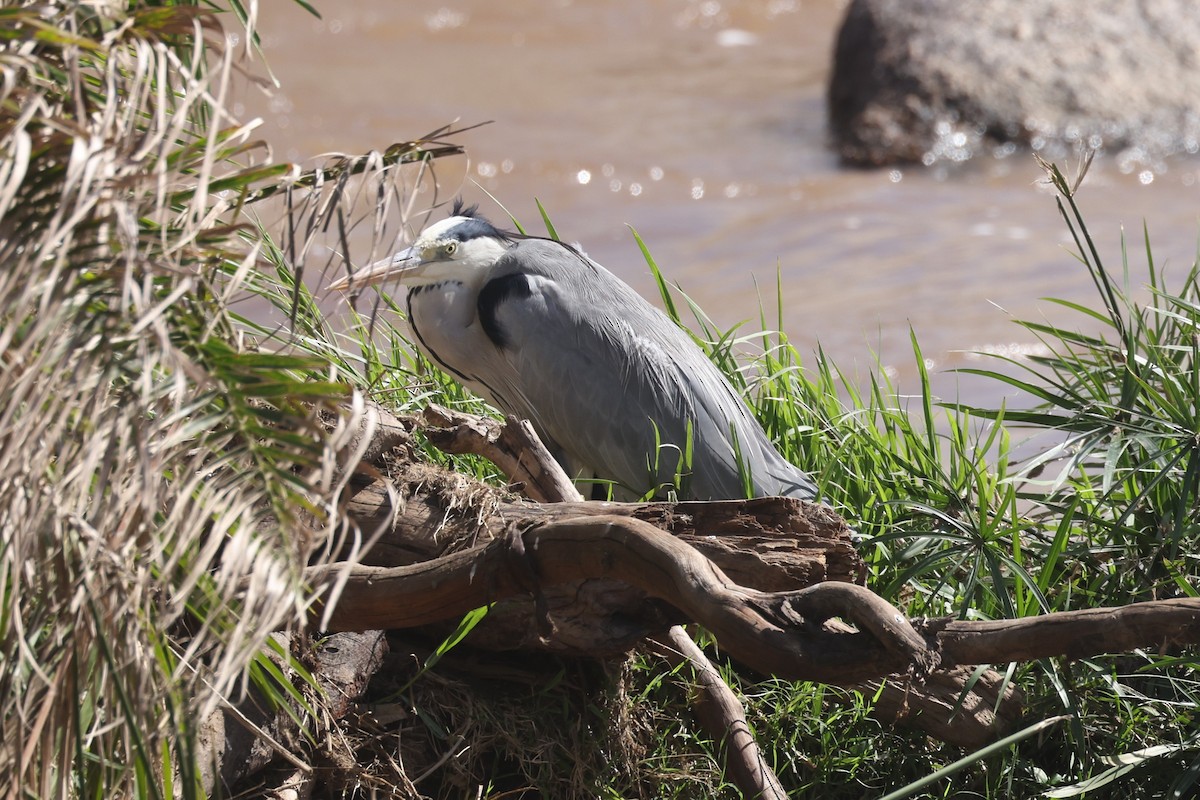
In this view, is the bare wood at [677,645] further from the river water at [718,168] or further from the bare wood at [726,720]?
the river water at [718,168]

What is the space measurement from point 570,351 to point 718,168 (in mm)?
5828

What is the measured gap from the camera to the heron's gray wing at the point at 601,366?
→ 3561 millimetres

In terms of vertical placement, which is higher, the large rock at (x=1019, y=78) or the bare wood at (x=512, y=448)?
the bare wood at (x=512, y=448)

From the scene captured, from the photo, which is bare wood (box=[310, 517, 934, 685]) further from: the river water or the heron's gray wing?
the river water

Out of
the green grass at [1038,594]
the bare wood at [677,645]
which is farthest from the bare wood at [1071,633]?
the bare wood at [677,645]

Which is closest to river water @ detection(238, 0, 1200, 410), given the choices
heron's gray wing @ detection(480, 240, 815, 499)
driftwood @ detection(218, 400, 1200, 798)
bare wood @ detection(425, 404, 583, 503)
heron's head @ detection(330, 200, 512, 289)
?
heron's gray wing @ detection(480, 240, 815, 499)

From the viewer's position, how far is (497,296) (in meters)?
3.70

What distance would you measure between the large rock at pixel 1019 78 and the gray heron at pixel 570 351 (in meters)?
5.76

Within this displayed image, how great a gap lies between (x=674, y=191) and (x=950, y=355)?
123 inches

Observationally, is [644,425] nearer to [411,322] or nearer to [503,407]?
[503,407]

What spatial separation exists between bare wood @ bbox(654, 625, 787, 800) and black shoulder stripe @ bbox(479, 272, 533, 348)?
1393 millimetres

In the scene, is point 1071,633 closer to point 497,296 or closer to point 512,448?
point 512,448

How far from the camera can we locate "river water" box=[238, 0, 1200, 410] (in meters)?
7.00

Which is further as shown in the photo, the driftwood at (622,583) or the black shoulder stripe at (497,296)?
the black shoulder stripe at (497,296)
